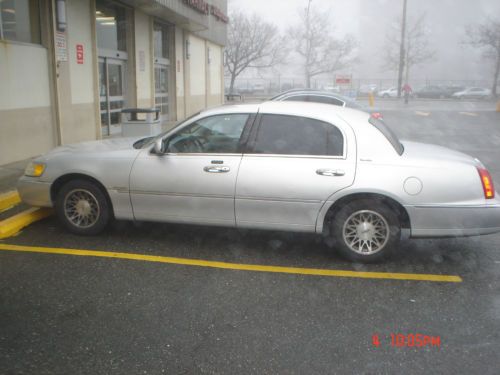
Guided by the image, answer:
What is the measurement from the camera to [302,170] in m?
4.74

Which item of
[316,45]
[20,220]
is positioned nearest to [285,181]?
[20,220]

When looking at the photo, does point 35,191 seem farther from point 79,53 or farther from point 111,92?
point 111,92

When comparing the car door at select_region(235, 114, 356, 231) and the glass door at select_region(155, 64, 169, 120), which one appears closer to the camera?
the car door at select_region(235, 114, 356, 231)

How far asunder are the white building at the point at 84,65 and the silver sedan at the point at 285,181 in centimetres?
454

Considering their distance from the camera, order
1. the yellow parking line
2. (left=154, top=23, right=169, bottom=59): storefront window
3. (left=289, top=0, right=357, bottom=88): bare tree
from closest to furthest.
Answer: the yellow parking line, (left=154, top=23, right=169, bottom=59): storefront window, (left=289, top=0, right=357, bottom=88): bare tree

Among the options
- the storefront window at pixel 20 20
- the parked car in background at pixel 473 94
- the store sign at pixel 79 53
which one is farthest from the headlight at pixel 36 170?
the parked car in background at pixel 473 94

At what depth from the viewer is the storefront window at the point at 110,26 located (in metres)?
13.1

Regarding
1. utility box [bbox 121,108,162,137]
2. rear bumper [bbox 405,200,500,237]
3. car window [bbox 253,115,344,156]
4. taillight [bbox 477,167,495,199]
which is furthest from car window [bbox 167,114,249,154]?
utility box [bbox 121,108,162,137]

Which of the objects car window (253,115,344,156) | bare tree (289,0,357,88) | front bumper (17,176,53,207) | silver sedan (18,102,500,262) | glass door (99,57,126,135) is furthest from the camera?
bare tree (289,0,357,88)

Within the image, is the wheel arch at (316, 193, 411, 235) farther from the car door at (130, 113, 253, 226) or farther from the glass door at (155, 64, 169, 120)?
the glass door at (155, 64, 169, 120)

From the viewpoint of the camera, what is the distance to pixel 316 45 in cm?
4816

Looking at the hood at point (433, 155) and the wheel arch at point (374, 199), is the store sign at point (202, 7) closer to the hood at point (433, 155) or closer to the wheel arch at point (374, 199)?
the hood at point (433, 155)

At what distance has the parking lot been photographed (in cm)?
312
